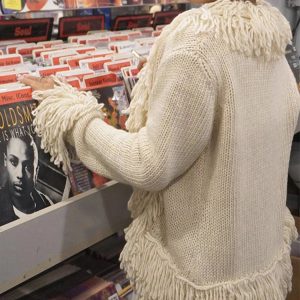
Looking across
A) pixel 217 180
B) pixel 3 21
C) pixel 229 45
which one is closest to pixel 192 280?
pixel 217 180

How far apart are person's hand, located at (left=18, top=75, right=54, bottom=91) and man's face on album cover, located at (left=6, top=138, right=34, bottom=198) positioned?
124 millimetres

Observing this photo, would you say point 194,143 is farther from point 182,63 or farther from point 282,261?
point 282,261

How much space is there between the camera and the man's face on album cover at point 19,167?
0.98 meters

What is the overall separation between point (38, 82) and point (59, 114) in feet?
0.51

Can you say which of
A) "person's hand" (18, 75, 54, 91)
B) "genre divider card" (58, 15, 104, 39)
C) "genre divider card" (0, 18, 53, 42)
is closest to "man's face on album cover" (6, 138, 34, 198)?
"person's hand" (18, 75, 54, 91)

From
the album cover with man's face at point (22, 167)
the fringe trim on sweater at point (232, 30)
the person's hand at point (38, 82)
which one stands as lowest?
the album cover with man's face at point (22, 167)

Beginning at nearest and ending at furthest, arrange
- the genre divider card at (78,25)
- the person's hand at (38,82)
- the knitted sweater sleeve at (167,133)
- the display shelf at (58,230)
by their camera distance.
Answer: the knitted sweater sleeve at (167,133)
the display shelf at (58,230)
the person's hand at (38,82)
the genre divider card at (78,25)

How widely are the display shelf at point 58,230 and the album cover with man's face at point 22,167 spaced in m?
0.04

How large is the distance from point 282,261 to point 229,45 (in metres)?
0.52

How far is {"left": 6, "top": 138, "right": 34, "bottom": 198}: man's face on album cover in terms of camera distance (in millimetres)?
978

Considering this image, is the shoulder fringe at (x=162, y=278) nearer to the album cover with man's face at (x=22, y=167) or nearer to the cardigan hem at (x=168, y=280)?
the cardigan hem at (x=168, y=280)

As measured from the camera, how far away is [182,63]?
0.76 metres

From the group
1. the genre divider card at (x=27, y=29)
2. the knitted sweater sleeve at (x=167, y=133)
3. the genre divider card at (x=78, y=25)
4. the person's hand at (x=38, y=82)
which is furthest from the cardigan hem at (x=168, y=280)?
the genre divider card at (x=78, y=25)

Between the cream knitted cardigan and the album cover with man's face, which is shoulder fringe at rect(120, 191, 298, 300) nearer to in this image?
the cream knitted cardigan
